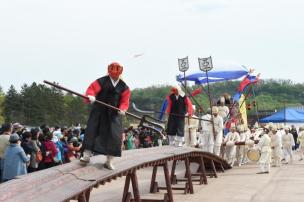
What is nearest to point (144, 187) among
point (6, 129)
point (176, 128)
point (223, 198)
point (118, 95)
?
point (176, 128)

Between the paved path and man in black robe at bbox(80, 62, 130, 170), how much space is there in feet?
13.9

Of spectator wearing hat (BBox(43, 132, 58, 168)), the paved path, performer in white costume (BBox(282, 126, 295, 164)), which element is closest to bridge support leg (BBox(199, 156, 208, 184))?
the paved path

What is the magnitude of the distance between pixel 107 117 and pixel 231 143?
11574 mm

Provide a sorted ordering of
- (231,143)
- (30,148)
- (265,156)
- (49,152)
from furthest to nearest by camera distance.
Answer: (231,143) < (265,156) < (49,152) < (30,148)

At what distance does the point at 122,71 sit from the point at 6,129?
3.21 m

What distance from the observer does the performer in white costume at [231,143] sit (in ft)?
62.7

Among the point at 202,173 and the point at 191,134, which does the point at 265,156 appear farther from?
the point at 202,173

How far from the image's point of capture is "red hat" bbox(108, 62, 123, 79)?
7996 millimetres

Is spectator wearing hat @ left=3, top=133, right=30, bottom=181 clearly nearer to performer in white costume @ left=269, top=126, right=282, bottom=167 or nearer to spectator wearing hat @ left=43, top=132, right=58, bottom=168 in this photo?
spectator wearing hat @ left=43, top=132, right=58, bottom=168

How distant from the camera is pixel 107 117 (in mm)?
7957

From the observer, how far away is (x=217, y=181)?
15375 millimetres

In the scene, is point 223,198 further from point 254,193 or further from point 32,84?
point 32,84

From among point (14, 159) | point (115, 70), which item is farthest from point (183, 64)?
point (115, 70)

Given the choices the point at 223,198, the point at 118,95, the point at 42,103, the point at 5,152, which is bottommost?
the point at 223,198
